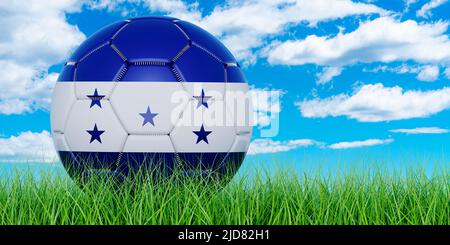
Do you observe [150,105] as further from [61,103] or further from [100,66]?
[61,103]

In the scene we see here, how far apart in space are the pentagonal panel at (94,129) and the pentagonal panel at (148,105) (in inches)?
3.9

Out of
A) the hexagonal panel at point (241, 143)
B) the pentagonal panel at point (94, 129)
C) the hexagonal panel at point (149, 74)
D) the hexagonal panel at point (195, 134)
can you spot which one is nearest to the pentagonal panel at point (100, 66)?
the hexagonal panel at point (149, 74)

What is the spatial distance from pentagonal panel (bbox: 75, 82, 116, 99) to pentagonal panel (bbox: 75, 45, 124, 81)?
0.16 feet

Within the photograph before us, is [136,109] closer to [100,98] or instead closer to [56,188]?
[100,98]

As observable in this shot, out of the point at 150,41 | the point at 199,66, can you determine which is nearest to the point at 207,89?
the point at 199,66

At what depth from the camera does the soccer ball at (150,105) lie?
5434 mm

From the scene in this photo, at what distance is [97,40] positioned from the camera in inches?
232

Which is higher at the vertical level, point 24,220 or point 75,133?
point 75,133

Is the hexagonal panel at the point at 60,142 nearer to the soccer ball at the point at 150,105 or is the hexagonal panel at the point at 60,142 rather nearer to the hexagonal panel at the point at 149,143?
the soccer ball at the point at 150,105

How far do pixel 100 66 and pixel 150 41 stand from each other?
527mm

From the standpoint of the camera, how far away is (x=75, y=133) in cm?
572

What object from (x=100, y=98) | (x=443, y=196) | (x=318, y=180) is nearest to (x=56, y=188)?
(x=100, y=98)
